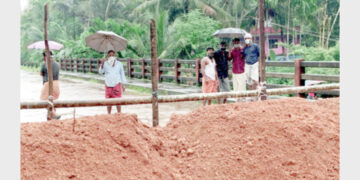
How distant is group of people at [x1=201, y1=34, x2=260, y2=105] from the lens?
8.16m

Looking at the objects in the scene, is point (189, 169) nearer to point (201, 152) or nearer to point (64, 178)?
point (201, 152)

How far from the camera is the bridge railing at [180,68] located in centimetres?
891

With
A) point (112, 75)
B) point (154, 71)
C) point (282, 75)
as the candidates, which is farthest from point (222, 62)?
point (154, 71)

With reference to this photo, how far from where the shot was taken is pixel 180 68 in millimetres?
15453

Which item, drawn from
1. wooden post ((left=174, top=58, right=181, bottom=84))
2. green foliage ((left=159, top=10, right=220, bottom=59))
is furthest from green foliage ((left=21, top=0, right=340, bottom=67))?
wooden post ((left=174, top=58, right=181, bottom=84))

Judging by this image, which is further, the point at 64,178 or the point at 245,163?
the point at 245,163

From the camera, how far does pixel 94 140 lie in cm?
338

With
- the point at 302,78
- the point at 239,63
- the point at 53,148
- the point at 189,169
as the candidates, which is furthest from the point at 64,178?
the point at 302,78

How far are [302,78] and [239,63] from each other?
182 cm

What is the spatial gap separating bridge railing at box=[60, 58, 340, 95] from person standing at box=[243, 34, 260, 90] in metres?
1.53

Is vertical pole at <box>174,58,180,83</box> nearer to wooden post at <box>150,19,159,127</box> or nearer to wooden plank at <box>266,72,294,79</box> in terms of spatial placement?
wooden plank at <box>266,72,294,79</box>

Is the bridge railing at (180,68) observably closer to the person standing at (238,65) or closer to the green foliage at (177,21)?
the green foliage at (177,21)

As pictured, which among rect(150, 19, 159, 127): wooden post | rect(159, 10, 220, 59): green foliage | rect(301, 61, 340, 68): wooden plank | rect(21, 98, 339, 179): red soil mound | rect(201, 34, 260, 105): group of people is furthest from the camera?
rect(159, 10, 220, 59): green foliage

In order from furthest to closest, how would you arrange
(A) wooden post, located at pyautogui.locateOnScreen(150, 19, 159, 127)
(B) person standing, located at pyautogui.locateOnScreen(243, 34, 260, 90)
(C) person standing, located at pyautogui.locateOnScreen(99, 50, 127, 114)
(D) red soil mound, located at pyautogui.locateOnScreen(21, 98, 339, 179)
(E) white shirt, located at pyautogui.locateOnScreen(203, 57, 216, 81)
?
(E) white shirt, located at pyautogui.locateOnScreen(203, 57, 216, 81) → (B) person standing, located at pyautogui.locateOnScreen(243, 34, 260, 90) → (C) person standing, located at pyautogui.locateOnScreen(99, 50, 127, 114) → (A) wooden post, located at pyautogui.locateOnScreen(150, 19, 159, 127) → (D) red soil mound, located at pyautogui.locateOnScreen(21, 98, 339, 179)
